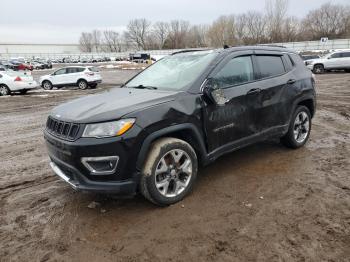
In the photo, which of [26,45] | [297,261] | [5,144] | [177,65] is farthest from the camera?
[26,45]

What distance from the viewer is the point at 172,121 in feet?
12.3

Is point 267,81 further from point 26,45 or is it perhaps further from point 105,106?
point 26,45

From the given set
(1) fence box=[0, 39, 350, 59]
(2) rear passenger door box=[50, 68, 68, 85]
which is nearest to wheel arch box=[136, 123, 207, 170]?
(2) rear passenger door box=[50, 68, 68, 85]

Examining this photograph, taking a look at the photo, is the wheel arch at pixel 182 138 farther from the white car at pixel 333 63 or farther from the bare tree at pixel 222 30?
the bare tree at pixel 222 30

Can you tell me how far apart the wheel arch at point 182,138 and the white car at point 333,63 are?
2458 centimetres

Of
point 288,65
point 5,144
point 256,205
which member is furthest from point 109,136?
point 5,144

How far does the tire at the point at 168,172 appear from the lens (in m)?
3.60

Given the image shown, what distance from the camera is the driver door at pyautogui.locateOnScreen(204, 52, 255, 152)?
162 inches

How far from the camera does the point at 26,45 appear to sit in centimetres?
13800

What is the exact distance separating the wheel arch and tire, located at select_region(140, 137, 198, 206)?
Answer: 0.30ft

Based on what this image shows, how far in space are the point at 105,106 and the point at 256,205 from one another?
206 centimetres

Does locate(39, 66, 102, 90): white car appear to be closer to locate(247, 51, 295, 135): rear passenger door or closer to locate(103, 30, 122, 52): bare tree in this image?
locate(247, 51, 295, 135): rear passenger door

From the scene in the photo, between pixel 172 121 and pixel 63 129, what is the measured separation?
121 cm

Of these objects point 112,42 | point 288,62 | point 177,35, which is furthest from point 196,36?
point 288,62
